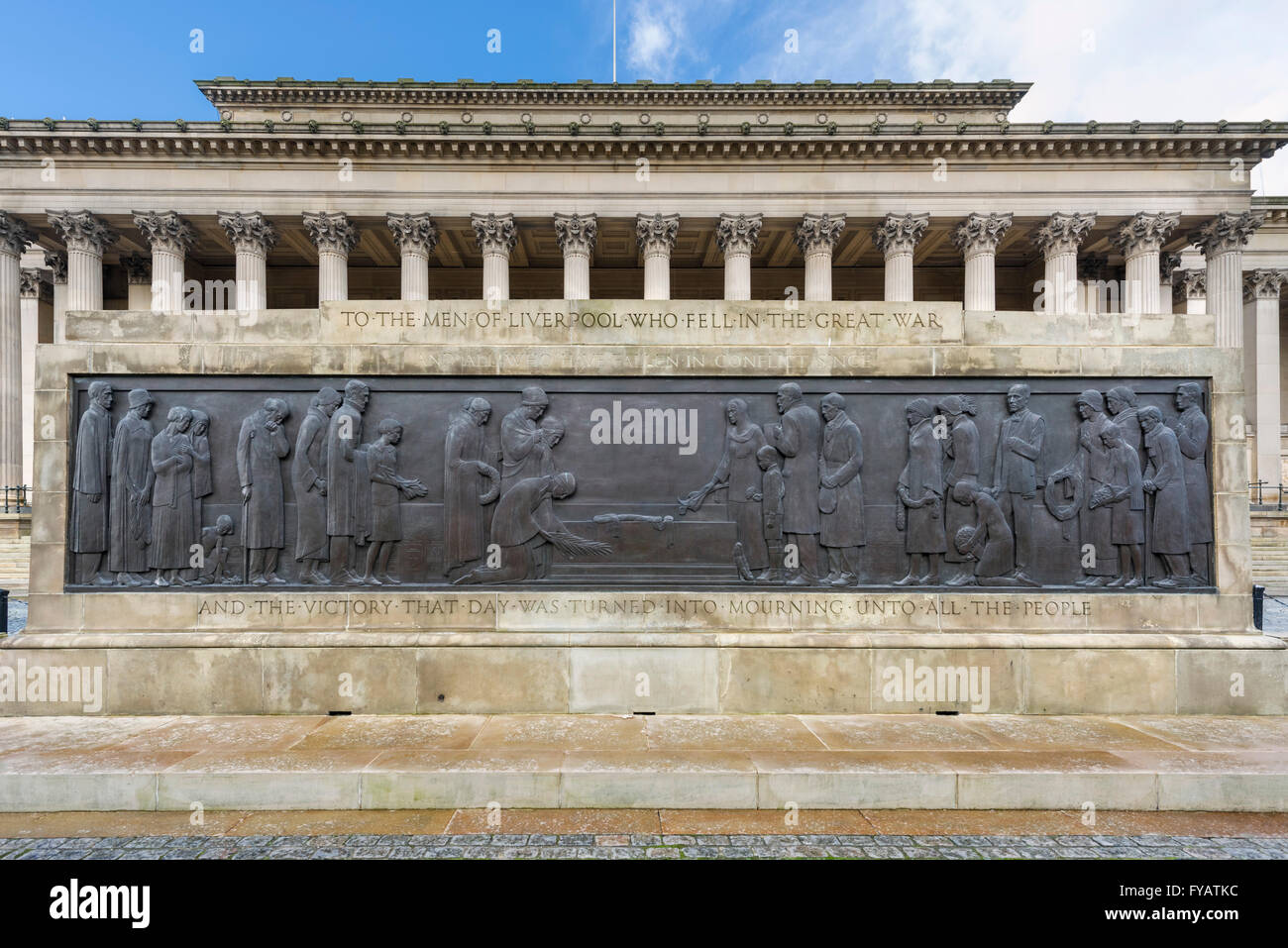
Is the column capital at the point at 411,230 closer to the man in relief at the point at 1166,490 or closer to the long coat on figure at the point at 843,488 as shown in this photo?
the long coat on figure at the point at 843,488

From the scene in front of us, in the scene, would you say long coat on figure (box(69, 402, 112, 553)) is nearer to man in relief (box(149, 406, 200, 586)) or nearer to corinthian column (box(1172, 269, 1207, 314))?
man in relief (box(149, 406, 200, 586))

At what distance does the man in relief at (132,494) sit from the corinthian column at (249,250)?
29517 millimetres

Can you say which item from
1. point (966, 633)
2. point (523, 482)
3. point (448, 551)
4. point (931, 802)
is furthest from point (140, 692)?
point (966, 633)

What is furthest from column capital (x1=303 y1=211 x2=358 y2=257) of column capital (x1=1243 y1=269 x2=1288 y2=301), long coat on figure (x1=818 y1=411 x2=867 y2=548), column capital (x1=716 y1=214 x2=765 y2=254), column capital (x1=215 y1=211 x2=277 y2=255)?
column capital (x1=1243 y1=269 x2=1288 y2=301)

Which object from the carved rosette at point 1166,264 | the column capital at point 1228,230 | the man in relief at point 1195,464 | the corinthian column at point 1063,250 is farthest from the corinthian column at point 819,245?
the man in relief at point 1195,464

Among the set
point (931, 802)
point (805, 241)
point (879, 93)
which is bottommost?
point (931, 802)

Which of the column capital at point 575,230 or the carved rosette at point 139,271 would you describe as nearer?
the column capital at point 575,230

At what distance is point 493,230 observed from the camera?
33.4 meters

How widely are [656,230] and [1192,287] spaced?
104ft

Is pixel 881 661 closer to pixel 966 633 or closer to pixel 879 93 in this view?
pixel 966 633

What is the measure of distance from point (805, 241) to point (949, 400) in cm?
2910

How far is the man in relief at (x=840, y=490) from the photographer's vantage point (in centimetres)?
772

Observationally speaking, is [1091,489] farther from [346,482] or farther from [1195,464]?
[346,482]
